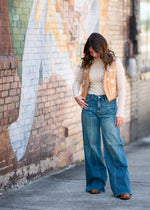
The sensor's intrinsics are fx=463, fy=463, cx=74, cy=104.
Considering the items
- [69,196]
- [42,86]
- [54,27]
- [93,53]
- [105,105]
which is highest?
[54,27]

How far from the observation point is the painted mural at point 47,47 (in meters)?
5.77

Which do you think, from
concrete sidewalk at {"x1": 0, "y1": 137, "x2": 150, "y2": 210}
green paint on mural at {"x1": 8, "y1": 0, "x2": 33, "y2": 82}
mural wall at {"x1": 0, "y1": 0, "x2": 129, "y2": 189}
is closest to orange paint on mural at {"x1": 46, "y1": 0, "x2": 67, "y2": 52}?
mural wall at {"x1": 0, "y1": 0, "x2": 129, "y2": 189}

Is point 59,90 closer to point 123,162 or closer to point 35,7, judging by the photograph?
point 35,7

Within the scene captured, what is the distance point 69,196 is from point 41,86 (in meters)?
1.57

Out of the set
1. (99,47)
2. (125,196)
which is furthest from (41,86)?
(125,196)

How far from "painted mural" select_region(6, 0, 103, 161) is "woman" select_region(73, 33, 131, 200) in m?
0.89

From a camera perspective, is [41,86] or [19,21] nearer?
[19,21]

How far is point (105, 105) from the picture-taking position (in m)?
5.03

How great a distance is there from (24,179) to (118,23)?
3.96 m

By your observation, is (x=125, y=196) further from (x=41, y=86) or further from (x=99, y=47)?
(x=41, y=86)

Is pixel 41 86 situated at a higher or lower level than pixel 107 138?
higher

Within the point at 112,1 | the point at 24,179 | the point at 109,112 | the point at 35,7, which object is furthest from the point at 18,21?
→ the point at 112,1

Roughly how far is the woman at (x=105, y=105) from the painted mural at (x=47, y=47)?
89 cm

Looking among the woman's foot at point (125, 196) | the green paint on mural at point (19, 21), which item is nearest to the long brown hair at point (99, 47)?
the green paint on mural at point (19, 21)
